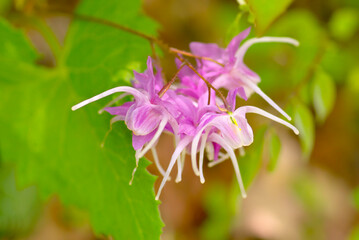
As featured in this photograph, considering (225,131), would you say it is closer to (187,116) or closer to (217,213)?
(187,116)

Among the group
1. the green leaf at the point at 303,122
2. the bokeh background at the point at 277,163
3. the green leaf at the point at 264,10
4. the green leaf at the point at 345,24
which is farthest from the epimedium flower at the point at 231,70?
the green leaf at the point at 345,24

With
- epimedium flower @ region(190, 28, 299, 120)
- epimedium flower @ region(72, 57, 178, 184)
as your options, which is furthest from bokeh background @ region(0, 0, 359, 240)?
epimedium flower @ region(72, 57, 178, 184)

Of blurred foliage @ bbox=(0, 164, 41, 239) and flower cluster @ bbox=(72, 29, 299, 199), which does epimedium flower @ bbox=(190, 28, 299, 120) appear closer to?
flower cluster @ bbox=(72, 29, 299, 199)

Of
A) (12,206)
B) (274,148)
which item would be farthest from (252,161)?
(12,206)

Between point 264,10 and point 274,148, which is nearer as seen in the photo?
point 264,10

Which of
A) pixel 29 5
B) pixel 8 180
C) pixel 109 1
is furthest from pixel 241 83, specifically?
pixel 8 180

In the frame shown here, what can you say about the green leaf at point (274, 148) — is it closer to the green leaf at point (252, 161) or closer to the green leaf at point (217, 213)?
the green leaf at point (252, 161)
